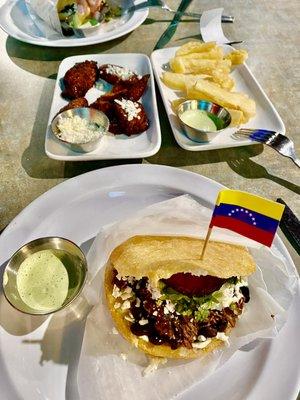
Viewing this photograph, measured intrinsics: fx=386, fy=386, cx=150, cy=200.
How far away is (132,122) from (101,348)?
1.24 m

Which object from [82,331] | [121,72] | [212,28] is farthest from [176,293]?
[212,28]

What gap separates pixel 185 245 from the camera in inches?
61.1

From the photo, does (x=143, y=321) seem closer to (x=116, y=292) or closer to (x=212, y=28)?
(x=116, y=292)

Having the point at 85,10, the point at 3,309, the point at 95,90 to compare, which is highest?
the point at 85,10

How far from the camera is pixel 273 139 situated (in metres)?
2.21

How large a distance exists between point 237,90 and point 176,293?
64.0 inches

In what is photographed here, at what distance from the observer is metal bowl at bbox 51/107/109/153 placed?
6.84 feet

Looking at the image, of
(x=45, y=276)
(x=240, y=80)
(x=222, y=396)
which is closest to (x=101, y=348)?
(x=45, y=276)

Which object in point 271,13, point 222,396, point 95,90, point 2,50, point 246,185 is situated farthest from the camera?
point 271,13

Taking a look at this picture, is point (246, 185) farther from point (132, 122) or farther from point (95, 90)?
point (95, 90)

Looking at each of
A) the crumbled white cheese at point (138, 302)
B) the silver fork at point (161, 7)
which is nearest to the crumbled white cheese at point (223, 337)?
the crumbled white cheese at point (138, 302)

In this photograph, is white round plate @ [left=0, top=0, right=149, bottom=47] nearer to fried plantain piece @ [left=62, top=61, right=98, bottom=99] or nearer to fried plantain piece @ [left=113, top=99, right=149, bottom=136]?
fried plantain piece @ [left=62, top=61, right=98, bottom=99]

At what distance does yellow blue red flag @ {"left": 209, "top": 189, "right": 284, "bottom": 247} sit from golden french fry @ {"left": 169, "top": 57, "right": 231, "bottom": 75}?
5.27ft

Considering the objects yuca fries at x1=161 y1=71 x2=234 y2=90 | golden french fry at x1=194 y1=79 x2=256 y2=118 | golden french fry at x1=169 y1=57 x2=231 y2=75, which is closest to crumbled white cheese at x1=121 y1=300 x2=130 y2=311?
golden french fry at x1=194 y1=79 x2=256 y2=118
